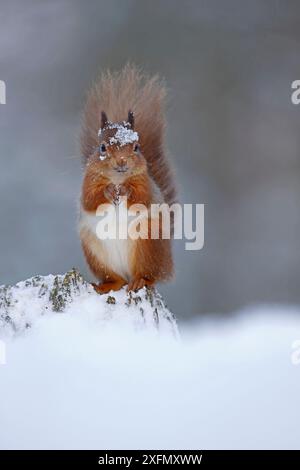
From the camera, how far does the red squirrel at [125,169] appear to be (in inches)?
64.4

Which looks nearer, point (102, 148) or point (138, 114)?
point (102, 148)

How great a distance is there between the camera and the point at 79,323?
144 centimetres

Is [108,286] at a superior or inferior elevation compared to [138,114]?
inferior

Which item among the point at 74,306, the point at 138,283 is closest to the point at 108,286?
the point at 138,283

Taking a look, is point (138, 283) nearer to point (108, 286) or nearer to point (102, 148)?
point (108, 286)

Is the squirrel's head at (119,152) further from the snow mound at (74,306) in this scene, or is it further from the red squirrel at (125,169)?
the snow mound at (74,306)

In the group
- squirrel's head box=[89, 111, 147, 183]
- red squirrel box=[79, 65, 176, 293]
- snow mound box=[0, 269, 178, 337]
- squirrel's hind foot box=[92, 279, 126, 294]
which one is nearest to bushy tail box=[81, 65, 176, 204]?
red squirrel box=[79, 65, 176, 293]

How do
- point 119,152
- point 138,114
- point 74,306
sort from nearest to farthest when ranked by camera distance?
point 74,306
point 119,152
point 138,114

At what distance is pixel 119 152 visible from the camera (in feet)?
5.27

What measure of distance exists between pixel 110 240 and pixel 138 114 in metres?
0.35

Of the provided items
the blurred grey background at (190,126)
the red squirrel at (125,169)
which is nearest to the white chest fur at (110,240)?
the red squirrel at (125,169)

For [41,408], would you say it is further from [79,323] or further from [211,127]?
[211,127]

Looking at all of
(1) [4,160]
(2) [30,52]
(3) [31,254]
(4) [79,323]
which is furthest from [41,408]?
(2) [30,52]

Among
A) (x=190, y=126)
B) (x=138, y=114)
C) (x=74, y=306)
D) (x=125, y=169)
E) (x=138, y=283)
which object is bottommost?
(x=74, y=306)
